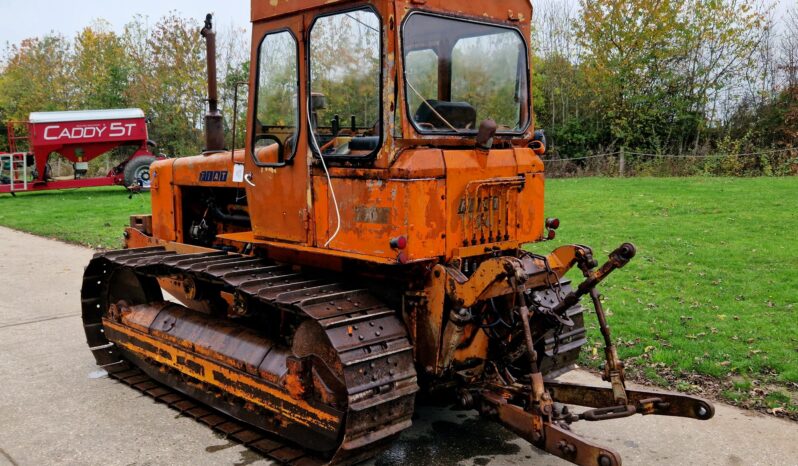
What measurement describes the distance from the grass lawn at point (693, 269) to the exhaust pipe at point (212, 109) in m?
3.93

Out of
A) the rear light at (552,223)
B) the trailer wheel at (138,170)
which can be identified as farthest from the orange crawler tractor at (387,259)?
the trailer wheel at (138,170)

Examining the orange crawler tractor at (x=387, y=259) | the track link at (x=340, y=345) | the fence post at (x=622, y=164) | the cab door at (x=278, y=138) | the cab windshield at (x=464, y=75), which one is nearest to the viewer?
the track link at (x=340, y=345)

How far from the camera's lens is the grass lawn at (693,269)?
18.9 ft

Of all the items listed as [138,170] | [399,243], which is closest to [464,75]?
[399,243]

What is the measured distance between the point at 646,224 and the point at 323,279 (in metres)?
9.12

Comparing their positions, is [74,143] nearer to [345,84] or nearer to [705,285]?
[705,285]

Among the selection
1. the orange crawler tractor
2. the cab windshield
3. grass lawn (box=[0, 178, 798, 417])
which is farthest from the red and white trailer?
the cab windshield

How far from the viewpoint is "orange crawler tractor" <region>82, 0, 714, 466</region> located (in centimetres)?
390

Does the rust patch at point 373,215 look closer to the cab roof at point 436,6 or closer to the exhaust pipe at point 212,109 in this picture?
the cab roof at point 436,6

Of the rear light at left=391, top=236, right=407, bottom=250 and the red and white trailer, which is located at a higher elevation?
the red and white trailer

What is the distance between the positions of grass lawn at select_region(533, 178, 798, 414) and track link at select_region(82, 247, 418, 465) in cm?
272

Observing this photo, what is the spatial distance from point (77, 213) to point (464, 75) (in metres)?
15.1

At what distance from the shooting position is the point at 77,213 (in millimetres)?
17297

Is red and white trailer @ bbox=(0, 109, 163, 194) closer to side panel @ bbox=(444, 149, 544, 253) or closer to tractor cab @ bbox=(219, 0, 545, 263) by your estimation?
tractor cab @ bbox=(219, 0, 545, 263)
